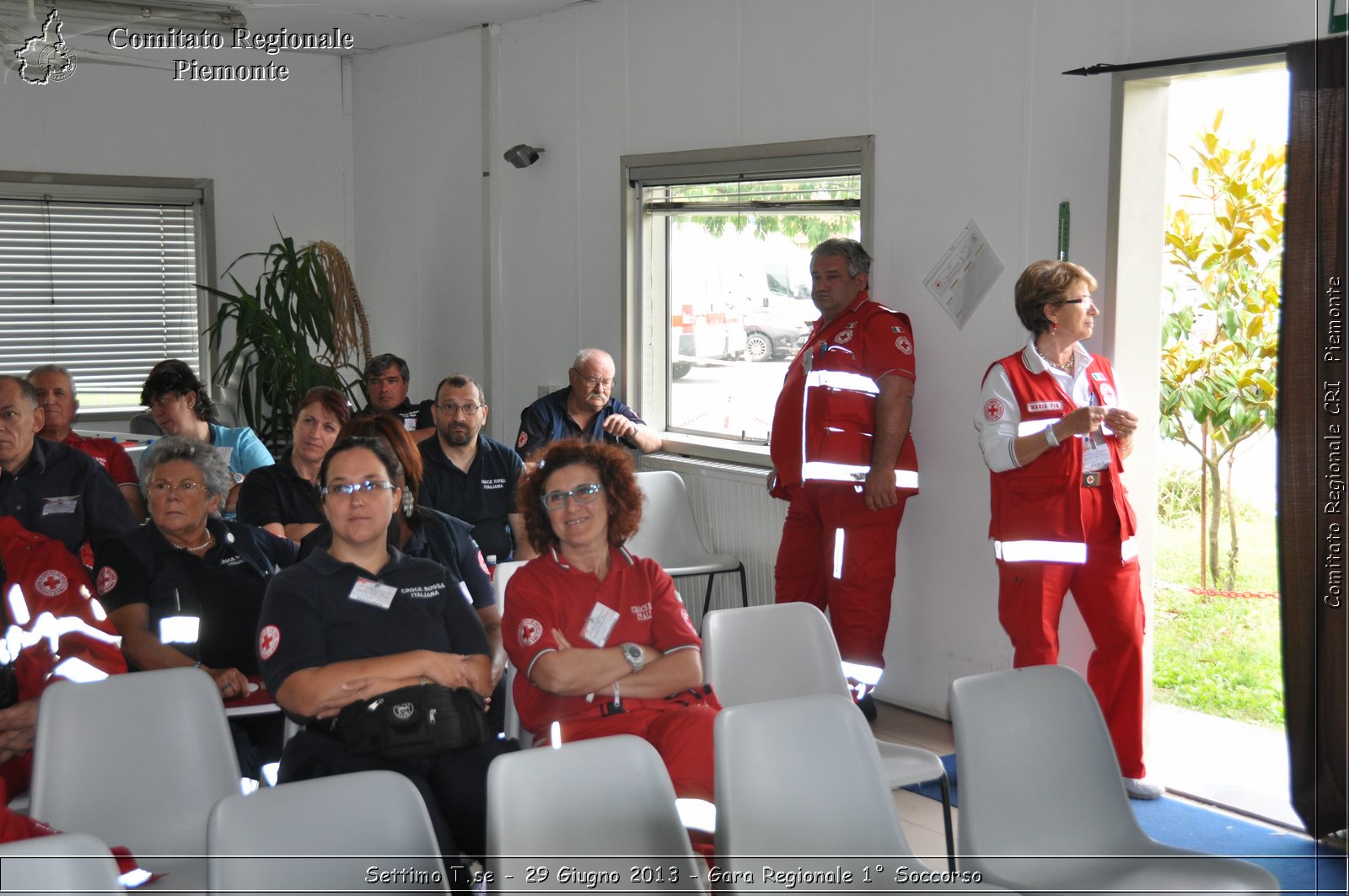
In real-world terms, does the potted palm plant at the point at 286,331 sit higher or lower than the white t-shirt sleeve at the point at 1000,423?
higher

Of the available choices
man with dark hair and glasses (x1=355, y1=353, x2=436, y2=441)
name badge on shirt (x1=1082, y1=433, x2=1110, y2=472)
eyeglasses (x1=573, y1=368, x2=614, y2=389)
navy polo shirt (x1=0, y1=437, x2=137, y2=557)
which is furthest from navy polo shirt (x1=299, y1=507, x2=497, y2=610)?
man with dark hair and glasses (x1=355, y1=353, x2=436, y2=441)

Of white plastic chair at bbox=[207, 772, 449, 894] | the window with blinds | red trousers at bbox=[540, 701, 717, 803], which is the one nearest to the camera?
white plastic chair at bbox=[207, 772, 449, 894]

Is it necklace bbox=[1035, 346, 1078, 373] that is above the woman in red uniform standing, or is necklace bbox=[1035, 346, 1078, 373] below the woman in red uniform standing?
above

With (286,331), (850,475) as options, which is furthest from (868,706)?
(286,331)

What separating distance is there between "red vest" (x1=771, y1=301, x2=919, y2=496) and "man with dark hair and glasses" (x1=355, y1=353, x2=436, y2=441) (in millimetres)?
2258

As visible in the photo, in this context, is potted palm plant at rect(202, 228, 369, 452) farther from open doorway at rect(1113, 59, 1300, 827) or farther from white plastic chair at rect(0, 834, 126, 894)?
white plastic chair at rect(0, 834, 126, 894)

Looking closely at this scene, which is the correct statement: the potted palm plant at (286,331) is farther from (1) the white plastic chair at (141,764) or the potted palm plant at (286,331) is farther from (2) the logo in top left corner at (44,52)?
(1) the white plastic chair at (141,764)

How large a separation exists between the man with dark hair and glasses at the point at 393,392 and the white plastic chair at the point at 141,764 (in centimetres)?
344

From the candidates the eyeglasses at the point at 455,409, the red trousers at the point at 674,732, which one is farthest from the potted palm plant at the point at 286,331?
the red trousers at the point at 674,732

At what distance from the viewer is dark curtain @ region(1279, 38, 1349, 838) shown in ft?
10.6

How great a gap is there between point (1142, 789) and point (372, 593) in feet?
8.26

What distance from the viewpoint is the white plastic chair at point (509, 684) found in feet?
9.84

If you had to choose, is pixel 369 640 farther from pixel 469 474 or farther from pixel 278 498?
pixel 469 474

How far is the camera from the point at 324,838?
1.90 meters
